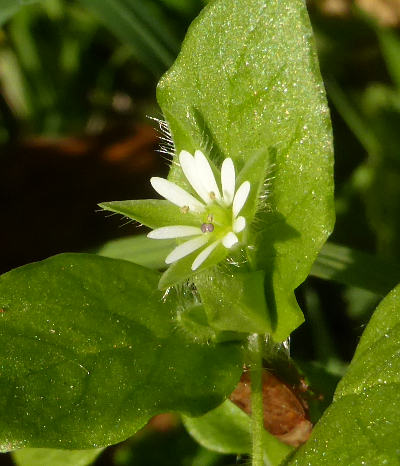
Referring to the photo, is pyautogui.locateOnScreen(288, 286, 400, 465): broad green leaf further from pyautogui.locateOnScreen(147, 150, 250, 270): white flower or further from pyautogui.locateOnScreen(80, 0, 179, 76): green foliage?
pyautogui.locateOnScreen(80, 0, 179, 76): green foliage

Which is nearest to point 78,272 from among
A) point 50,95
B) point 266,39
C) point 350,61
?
point 266,39

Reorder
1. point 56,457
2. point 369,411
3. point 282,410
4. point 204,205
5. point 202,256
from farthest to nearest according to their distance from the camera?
1. point 56,457
2. point 282,410
3. point 204,205
4. point 202,256
5. point 369,411

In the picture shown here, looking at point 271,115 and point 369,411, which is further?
point 271,115

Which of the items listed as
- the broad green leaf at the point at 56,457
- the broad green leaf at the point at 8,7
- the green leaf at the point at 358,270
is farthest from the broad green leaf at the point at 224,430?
the broad green leaf at the point at 8,7

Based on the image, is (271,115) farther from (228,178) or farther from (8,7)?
(8,7)

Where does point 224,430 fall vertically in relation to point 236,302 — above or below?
below

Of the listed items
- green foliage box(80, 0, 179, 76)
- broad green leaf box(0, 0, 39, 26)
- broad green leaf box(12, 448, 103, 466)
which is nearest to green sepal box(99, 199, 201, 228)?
broad green leaf box(12, 448, 103, 466)

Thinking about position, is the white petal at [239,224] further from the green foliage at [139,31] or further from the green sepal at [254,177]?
the green foliage at [139,31]

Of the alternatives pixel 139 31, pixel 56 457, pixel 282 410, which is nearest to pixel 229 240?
pixel 282 410
